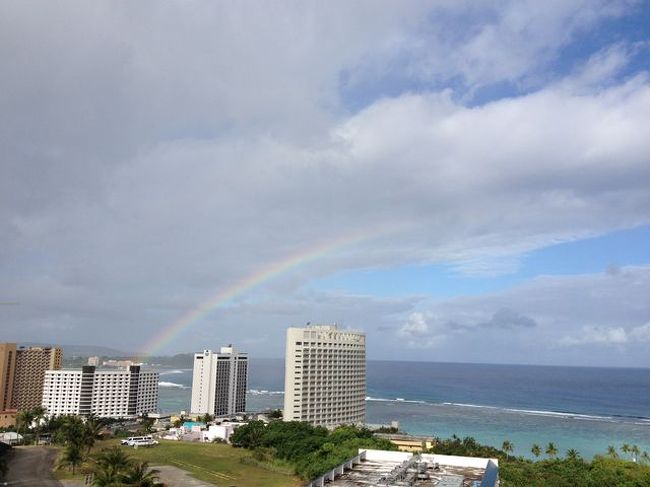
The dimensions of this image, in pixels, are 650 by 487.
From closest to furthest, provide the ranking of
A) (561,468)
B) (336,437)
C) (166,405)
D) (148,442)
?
(561,468)
(336,437)
(148,442)
(166,405)

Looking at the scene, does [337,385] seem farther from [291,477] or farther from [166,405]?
[166,405]

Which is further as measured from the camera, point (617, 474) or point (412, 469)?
point (617, 474)

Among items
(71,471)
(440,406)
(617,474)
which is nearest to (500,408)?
(440,406)

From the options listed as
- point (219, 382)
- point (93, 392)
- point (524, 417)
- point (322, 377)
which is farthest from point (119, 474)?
point (524, 417)

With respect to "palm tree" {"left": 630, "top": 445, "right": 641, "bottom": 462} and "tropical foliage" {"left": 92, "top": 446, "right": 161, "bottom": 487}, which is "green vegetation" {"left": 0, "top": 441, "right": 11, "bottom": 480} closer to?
"tropical foliage" {"left": 92, "top": 446, "right": 161, "bottom": 487}

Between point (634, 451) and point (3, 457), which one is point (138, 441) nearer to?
point (3, 457)

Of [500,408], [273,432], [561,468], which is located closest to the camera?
[561,468]
